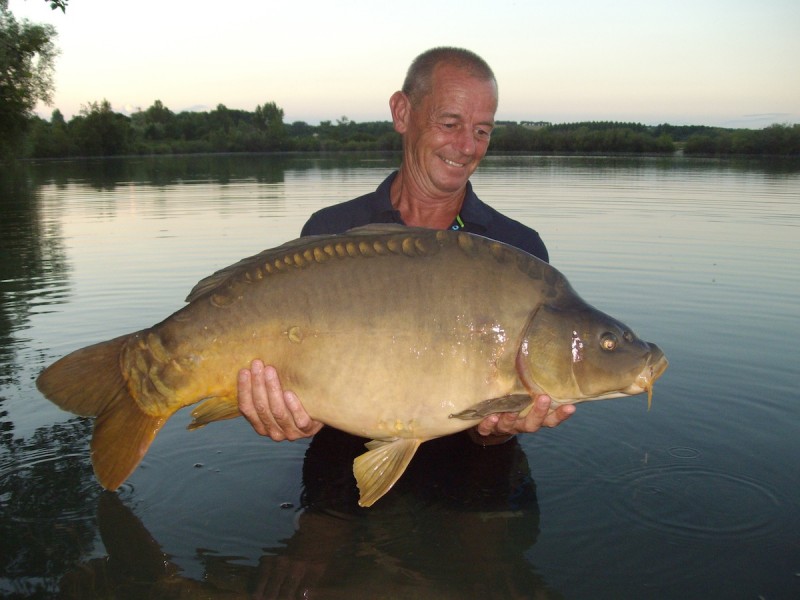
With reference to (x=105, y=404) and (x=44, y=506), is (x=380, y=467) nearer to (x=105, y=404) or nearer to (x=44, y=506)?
(x=105, y=404)

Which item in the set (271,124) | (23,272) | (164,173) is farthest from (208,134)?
(23,272)

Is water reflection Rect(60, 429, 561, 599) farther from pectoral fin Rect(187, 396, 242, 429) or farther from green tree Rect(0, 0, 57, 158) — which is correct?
green tree Rect(0, 0, 57, 158)

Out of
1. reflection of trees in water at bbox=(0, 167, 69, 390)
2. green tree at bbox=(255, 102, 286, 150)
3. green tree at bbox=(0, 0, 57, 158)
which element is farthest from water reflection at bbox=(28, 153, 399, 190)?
green tree at bbox=(255, 102, 286, 150)

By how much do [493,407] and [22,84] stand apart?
41242 mm

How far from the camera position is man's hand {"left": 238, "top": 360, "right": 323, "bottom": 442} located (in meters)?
Result: 2.67

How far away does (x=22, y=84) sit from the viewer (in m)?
37.2

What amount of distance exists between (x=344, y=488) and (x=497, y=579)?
1016mm

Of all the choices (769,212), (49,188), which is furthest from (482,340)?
(49,188)

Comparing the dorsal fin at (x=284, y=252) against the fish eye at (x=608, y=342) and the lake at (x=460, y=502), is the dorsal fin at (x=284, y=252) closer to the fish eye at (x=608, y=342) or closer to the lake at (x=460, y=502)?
the fish eye at (x=608, y=342)

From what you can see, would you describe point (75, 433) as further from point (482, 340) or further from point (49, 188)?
point (49, 188)

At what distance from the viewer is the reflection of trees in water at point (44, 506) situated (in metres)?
3.22

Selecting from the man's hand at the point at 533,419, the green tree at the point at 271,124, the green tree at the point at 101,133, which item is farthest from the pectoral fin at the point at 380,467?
the green tree at the point at 271,124

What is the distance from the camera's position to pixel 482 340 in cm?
263

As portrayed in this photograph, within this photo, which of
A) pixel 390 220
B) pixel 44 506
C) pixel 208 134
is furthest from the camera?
pixel 208 134
